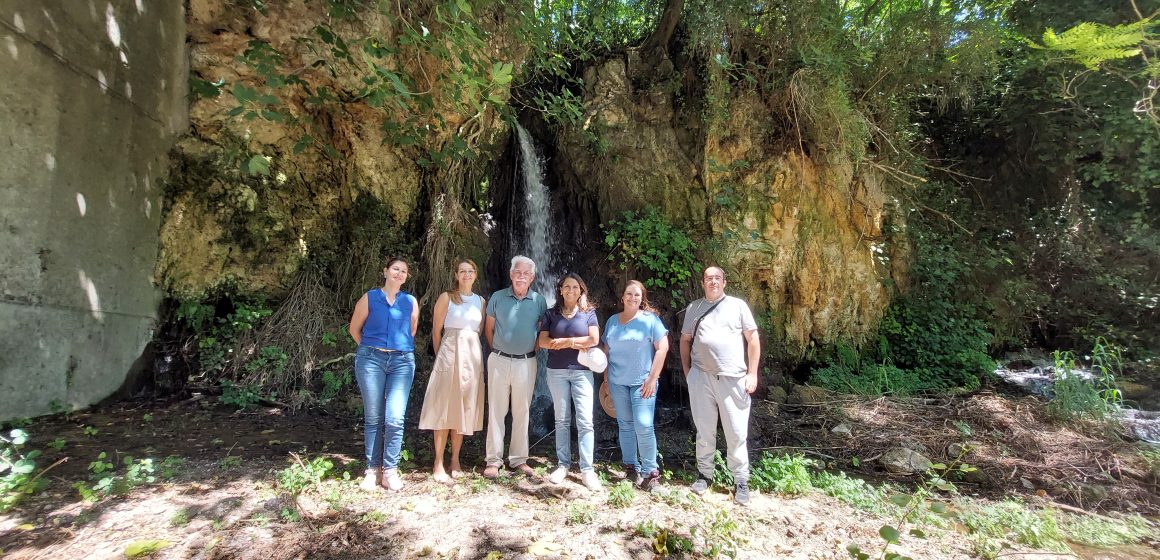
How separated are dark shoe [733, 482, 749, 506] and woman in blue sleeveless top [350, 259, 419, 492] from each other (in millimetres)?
2180

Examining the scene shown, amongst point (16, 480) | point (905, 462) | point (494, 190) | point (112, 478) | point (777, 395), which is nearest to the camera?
point (16, 480)

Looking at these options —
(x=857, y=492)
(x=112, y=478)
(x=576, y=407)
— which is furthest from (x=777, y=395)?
(x=112, y=478)

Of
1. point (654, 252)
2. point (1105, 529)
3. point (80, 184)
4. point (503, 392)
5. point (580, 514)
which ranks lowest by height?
point (1105, 529)

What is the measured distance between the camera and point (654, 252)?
6344 millimetres

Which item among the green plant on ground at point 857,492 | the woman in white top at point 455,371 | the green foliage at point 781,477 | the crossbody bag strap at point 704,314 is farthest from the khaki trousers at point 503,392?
the green plant on ground at point 857,492

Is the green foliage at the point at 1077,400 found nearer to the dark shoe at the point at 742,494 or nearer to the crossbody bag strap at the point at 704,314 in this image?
the dark shoe at the point at 742,494

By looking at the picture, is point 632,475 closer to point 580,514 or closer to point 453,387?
point 580,514

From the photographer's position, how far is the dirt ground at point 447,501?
2418mm

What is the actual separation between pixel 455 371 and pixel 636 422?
1.29 meters

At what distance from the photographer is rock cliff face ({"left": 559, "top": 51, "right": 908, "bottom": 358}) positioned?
22.2 ft

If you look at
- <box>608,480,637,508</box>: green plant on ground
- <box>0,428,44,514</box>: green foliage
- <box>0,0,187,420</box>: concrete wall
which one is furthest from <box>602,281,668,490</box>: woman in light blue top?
<box>0,0,187,420</box>: concrete wall

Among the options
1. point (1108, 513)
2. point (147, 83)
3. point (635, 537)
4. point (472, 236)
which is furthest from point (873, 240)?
point (147, 83)

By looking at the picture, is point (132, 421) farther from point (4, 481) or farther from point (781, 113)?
point (781, 113)

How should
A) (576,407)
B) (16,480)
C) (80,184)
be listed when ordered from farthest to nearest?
(80,184), (576,407), (16,480)
